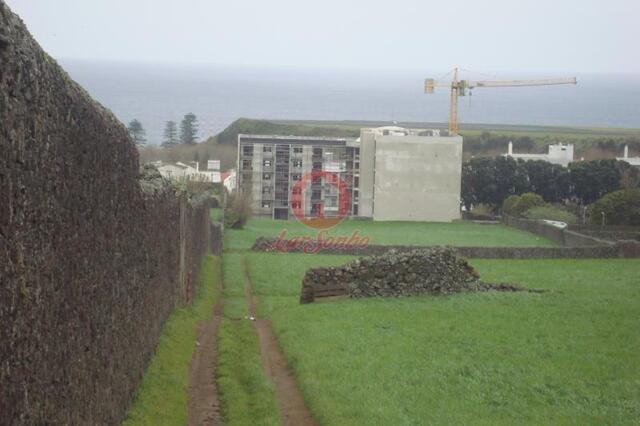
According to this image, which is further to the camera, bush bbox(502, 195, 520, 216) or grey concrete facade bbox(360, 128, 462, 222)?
grey concrete facade bbox(360, 128, 462, 222)

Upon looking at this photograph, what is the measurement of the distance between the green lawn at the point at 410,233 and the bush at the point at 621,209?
6006 mm

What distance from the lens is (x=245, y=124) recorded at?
181750mm

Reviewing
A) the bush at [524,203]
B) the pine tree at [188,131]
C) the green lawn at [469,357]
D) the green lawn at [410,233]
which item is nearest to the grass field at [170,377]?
the green lawn at [469,357]

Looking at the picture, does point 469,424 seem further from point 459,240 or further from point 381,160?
point 381,160

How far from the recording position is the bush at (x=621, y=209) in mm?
73312

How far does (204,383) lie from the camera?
15.4m

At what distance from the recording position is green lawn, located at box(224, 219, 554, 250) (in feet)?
202

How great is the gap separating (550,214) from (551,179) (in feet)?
58.4

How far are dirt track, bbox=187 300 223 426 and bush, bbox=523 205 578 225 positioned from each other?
63685 millimetres

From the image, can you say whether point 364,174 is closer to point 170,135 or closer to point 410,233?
point 410,233

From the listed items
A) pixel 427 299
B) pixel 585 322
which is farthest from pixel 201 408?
pixel 427 299

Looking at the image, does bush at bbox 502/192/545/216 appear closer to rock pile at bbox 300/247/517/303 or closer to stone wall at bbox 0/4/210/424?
rock pile at bbox 300/247/517/303

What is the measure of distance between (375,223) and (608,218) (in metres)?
20.3

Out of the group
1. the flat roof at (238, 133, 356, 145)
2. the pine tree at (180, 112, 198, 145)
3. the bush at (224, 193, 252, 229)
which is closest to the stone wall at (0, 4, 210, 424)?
the bush at (224, 193, 252, 229)
